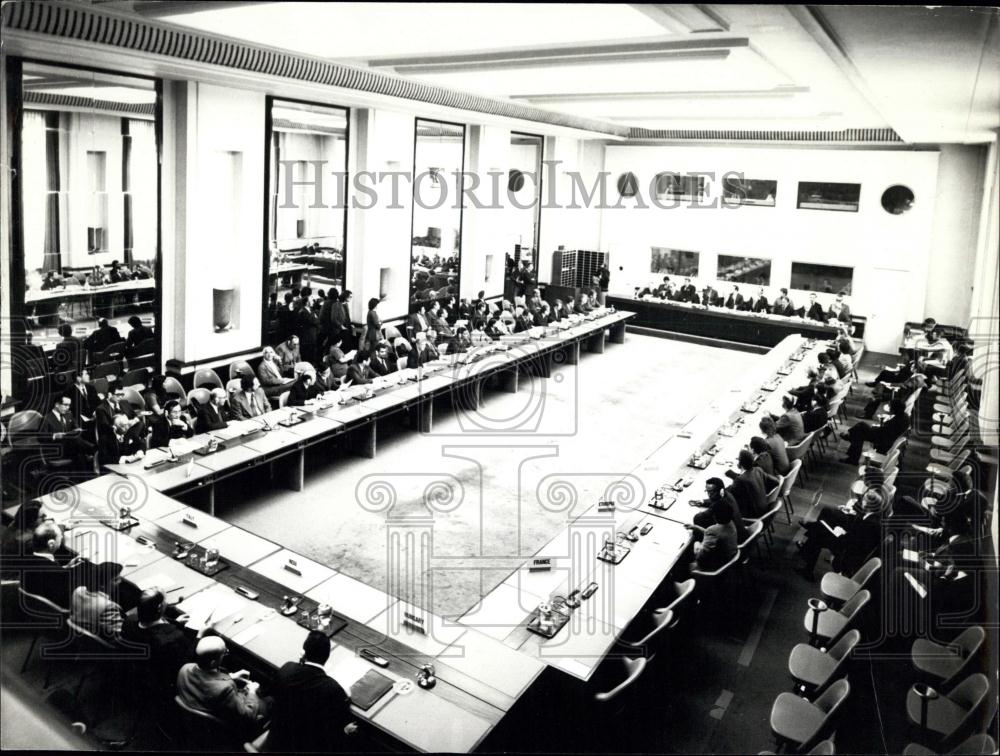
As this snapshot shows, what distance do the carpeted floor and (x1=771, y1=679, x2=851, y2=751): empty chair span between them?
2.89 meters

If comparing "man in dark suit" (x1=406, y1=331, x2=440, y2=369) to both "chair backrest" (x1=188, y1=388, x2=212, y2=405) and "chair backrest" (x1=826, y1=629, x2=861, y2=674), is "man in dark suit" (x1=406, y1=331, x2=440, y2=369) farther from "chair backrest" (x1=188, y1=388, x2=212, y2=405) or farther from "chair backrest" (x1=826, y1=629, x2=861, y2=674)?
"chair backrest" (x1=826, y1=629, x2=861, y2=674)

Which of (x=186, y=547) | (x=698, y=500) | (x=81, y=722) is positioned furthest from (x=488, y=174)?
(x=81, y=722)

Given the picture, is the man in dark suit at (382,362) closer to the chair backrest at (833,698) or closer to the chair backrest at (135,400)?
the chair backrest at (135,400)

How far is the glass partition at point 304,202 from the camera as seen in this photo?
12266 millimetres

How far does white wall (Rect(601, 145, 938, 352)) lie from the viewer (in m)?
17.2

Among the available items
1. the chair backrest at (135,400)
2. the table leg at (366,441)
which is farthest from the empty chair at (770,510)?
the chair backrest at (135,400)

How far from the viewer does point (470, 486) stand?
945 centimetres

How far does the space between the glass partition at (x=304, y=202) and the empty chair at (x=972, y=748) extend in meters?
10.4

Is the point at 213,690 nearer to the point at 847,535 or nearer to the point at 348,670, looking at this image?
the point at 348,670

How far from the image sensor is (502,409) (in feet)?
40.3

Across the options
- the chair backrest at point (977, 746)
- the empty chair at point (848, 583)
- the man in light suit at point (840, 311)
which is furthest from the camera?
the man in light suit at point (840, 311)

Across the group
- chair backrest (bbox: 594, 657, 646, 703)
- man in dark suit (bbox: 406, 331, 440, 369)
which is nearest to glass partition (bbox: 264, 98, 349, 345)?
man in dark suit (bbox: 406, 331, 440, 369)

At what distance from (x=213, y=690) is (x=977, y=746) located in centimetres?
418

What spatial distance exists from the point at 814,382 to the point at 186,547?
29.4ft
